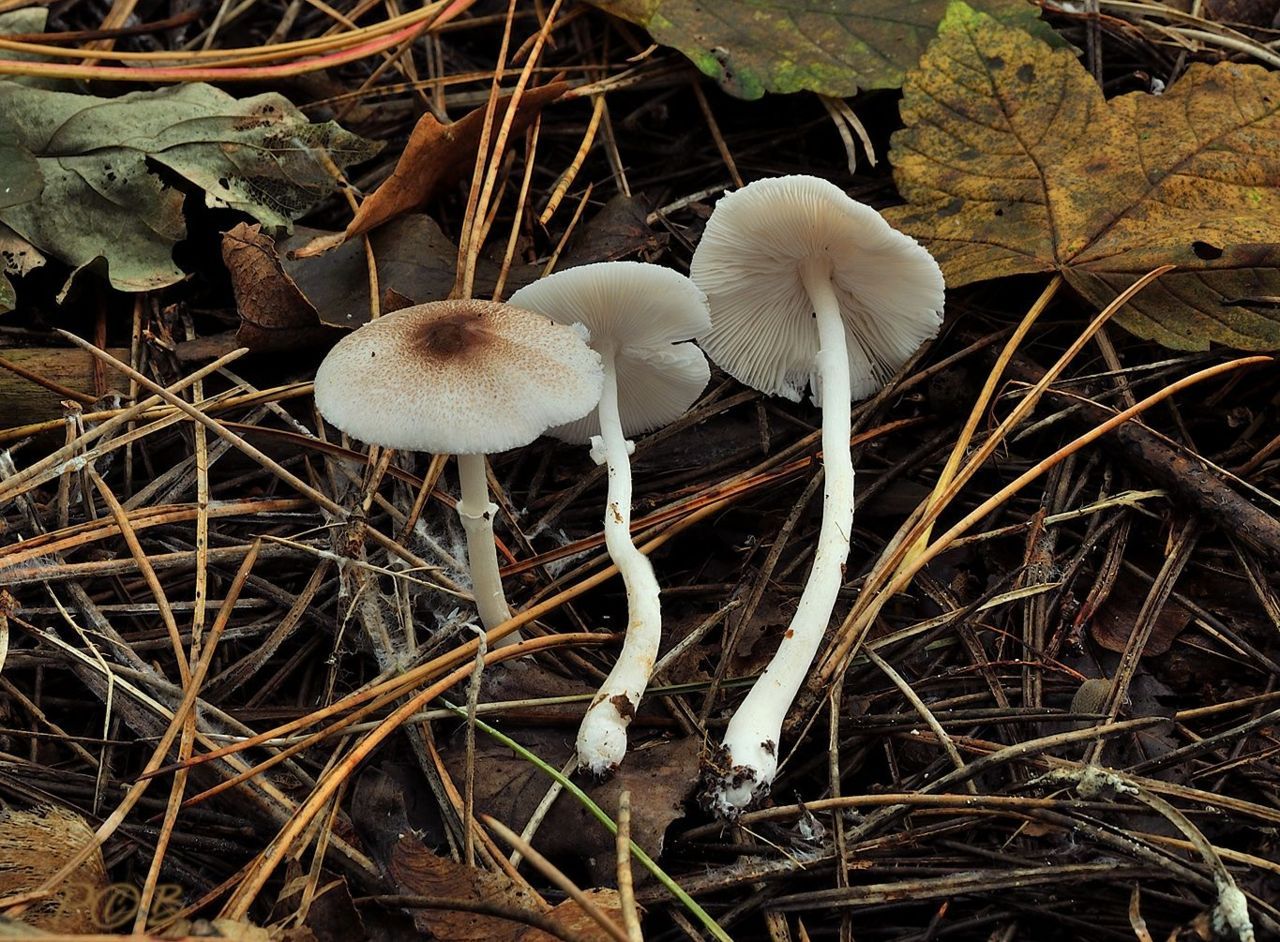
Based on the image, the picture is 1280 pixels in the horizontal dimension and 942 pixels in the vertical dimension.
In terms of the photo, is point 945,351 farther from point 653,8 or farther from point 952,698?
point 653,8

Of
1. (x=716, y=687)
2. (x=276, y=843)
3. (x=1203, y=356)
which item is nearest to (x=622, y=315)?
(x=716, y=687)

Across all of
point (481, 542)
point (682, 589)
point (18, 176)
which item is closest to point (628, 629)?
point (682, 589)

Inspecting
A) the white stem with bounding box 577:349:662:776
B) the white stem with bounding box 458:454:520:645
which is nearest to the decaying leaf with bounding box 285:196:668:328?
the white stem with bounding box 577:349:662:776

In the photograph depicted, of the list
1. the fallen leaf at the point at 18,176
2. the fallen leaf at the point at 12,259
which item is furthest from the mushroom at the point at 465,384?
the fallen leaf at the point at 18,176

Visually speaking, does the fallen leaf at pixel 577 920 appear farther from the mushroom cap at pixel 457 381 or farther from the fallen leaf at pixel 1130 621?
the fallen leaf at pixel 1130 621

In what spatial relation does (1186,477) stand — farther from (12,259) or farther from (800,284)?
(12,259)

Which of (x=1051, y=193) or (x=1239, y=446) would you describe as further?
(x=1051, y=193)
